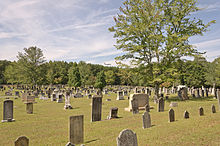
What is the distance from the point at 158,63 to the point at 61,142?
1959 centimetres

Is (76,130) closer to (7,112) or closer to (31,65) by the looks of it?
(7,112)

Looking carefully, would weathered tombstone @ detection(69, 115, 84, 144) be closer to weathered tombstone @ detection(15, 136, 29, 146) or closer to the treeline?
weathered tombstone @ detection(15, 136, 29, 146)

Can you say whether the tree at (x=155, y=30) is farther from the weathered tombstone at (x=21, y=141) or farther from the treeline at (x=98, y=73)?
the weathered tombstone at (x=21, y=141)

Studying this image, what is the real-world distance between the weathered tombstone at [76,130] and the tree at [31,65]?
1983 inches

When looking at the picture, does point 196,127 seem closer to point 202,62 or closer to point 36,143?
point 36,143

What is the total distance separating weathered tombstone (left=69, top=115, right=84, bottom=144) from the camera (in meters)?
7.37

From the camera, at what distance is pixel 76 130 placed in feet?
24.5

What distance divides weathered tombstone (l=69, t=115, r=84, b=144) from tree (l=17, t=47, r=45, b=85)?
50.4 metres

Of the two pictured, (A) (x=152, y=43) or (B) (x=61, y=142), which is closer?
(B) (x=61, y=142)

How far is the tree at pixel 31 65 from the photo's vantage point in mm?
52406

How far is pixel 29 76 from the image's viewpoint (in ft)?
172

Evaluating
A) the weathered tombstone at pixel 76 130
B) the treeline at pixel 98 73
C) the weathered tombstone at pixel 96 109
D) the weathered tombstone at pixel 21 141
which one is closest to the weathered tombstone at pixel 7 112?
the weathered tombstone at pixel 96 109

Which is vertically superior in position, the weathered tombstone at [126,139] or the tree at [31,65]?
the tree at [31,65]

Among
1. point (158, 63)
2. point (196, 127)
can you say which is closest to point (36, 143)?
point (196, 127)
